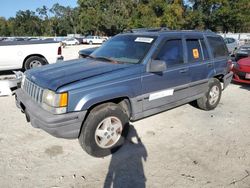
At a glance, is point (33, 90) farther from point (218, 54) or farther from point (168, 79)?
point (218, 54)

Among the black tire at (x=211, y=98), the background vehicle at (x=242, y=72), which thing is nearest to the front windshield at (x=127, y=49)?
the black tire at (x=211, y=98)

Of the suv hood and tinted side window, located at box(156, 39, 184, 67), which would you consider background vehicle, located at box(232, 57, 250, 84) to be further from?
the suv hood

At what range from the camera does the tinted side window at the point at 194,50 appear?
4.65 meters

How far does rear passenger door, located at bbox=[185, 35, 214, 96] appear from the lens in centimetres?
466

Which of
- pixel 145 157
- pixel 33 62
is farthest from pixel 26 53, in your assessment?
pixel 145 157

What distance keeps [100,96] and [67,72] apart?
70 centimetres

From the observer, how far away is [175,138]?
13.9 ft

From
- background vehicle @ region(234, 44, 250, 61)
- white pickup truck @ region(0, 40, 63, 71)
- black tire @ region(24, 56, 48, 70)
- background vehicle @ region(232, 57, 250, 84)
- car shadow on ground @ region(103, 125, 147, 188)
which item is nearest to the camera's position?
car shadow on ground @ region(103, 125, 147, 188)

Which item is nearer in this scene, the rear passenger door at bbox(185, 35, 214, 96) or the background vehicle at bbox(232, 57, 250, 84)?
the rear passenger door at bbox(185, 35, 214, 96)

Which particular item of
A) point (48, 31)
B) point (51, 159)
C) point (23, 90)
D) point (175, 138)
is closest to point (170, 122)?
point (175, 138)

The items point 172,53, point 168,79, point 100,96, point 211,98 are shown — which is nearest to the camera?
point 100,96

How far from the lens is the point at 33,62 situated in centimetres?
894

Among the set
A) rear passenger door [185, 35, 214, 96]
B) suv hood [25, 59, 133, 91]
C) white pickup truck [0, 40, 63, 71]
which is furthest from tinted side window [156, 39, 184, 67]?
white pickup truck [0, 40, 63, 71]

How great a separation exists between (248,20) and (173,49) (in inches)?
1680
